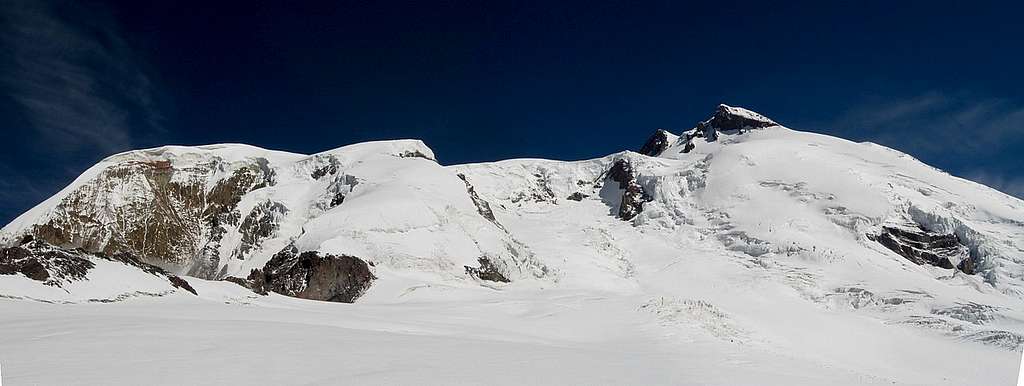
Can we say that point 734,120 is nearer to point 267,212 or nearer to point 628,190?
point 628,190

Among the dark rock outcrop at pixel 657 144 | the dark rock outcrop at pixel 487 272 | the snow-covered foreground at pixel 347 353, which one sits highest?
the dark rock outcrop at pixel 657 144

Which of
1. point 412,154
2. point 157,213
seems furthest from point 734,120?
point 157,213

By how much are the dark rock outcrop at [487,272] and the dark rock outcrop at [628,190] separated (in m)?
34.1

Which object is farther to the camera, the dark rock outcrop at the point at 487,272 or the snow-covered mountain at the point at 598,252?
the dark rock outcrop at the point at 487,272

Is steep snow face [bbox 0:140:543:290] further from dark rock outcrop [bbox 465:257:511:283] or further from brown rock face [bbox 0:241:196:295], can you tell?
brown rock face [bbox 0:241:196:295]

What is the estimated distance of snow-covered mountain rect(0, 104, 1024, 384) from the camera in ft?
70.8

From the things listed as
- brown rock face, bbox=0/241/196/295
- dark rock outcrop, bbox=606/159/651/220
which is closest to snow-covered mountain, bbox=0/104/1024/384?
brown rock face, bbox=0/241/196/295

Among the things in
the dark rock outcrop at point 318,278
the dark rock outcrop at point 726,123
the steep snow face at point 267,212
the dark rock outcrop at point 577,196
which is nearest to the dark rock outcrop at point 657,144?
the dark rock outcrop at point 726,123

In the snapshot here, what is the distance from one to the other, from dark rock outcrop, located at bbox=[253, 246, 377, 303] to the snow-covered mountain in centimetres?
15

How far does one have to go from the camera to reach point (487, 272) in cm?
4659

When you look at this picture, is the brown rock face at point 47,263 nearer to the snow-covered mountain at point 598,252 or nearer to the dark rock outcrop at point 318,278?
the snow-covered mountain at point 598,252

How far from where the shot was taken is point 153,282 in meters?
23.9

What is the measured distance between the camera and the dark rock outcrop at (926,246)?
57562mm

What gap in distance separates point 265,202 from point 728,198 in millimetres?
53045
